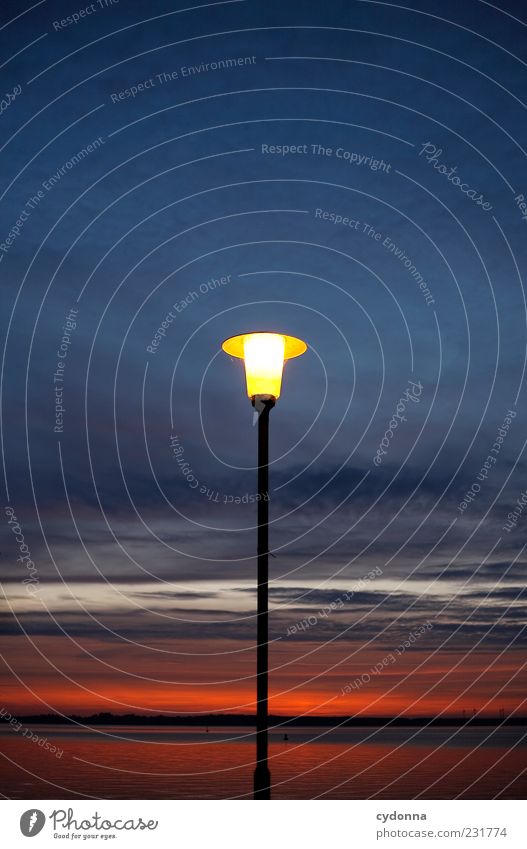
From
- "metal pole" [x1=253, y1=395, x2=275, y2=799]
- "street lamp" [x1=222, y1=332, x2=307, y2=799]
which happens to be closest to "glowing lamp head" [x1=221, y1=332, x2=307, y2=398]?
"street lamp" [x1=222, y1=332, x2=307, y2=799]

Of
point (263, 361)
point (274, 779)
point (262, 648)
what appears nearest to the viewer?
point (262, 648)

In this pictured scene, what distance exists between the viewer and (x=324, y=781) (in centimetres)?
6319

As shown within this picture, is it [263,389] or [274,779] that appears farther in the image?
[274,779]

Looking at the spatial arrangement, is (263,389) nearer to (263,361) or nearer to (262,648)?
(263,361)

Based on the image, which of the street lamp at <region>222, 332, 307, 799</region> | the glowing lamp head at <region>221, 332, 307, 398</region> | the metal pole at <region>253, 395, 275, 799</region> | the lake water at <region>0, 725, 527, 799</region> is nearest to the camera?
the metal pole at <region>253, 395, 275, 799</region>

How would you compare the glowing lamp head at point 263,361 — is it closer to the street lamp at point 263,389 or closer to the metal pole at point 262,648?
the street lamp at point 263,389

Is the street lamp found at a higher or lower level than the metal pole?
higher

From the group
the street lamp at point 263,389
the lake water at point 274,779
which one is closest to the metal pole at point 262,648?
the street lamp at point 263,389

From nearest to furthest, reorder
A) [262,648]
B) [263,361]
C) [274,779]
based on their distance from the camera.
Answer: [262,648] < [263,361] < [274,779]

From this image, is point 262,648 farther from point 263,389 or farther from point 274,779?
point 274,779

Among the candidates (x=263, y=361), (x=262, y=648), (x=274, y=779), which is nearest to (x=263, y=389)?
(x=263, y=361)

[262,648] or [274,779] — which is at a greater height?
[274,779]

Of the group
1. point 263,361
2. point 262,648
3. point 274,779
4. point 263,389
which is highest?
point 274,779

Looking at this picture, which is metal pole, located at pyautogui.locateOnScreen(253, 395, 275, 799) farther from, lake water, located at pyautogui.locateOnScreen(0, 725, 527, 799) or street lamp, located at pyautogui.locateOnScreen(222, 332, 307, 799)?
lake water, located at pyautogui.locateOnScreen(0, 725, 527, 799)
